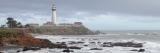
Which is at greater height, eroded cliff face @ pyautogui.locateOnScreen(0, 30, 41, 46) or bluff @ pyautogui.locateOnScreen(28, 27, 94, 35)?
bluff @ pyautogui.locateOnScreen(28, 27, 94, 35)

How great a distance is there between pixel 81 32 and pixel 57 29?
11.6 metres

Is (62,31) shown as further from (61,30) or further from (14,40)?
(14,40)

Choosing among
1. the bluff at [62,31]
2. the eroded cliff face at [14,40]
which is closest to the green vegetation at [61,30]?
the bluff at [62,31]

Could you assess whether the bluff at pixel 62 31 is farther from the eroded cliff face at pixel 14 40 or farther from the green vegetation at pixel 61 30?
the eroded cliff face at pixel 14 40

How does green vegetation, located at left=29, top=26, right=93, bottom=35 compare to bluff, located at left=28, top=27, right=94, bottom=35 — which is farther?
green vegetation, located at left=29, top=26, right=93, bottom=35

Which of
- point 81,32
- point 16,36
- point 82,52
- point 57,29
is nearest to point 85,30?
point 81,32

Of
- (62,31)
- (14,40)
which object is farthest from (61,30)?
(14,40)

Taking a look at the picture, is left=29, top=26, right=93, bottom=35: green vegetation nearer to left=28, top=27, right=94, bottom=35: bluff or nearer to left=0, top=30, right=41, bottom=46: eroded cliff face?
left=28, top=27, right=94, bottom=35: bluff

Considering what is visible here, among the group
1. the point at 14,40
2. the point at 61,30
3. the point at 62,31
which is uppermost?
the point at 61,30

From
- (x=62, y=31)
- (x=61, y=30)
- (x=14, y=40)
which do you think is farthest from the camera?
(x=61, y=30)

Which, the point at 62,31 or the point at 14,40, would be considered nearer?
the point at 14,40

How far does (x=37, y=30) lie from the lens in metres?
111

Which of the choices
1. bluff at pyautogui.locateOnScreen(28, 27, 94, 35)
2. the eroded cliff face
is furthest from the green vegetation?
the eroded cliff face

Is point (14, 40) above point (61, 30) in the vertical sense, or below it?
below
